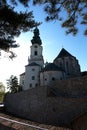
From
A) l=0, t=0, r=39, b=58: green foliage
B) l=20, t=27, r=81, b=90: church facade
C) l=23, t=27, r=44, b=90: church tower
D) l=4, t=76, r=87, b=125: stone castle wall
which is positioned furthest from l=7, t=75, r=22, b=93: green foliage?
l=0, t=0, r=39, b=58: green foliage

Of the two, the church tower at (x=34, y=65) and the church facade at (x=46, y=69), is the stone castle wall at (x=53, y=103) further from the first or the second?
the church tower at (x=34, y=65)

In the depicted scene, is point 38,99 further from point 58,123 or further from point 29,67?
point 29,67

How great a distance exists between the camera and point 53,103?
18.9 metres

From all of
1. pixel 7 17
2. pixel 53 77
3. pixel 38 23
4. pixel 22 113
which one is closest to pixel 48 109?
pixel 22 113

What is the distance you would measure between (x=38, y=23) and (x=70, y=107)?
10650 millimetres

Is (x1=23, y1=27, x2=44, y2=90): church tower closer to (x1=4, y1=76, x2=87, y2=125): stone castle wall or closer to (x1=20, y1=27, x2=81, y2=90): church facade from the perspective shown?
(x1=20, y1=27, x2=81, y2=90): church facade

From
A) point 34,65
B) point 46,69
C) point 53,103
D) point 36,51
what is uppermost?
point 36,51

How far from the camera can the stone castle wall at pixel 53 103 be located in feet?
56.9

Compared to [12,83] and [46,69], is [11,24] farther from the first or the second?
[12,83]

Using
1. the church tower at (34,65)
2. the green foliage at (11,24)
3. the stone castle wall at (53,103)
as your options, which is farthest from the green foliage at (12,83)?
the green foliage at (11,24)

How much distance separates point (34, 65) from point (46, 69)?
4.45 metres

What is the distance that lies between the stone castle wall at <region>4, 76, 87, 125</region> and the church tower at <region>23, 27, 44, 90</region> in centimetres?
1307

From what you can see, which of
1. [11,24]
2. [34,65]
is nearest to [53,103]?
[11,24]

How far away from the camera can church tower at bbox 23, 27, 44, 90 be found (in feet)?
134
